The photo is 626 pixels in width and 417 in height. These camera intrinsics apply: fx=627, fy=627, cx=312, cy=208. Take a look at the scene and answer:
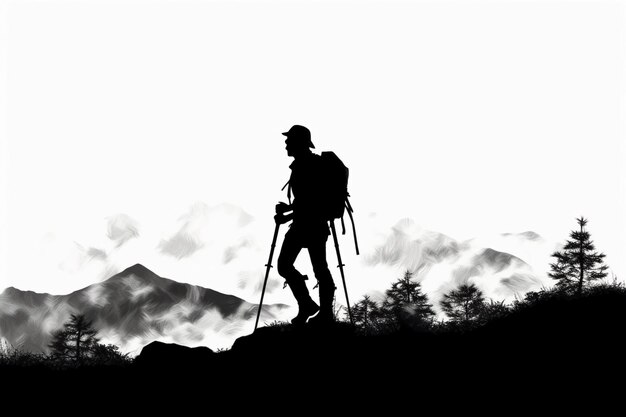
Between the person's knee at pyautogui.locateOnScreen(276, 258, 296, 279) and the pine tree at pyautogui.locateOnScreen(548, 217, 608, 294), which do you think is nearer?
the person's knee at pyautogui.locateOnScreen(276, 258, 296, 279)

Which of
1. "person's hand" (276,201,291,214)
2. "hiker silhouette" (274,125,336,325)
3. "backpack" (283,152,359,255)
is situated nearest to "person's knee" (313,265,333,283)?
"hiker silhouette" (274,125,336,325)

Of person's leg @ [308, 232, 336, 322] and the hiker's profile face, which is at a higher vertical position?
the hiker's profile face

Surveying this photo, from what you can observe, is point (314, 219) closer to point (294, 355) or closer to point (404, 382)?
point (294, 355)

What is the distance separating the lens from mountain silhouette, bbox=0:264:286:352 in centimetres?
18038

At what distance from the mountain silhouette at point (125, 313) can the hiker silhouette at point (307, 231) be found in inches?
6683

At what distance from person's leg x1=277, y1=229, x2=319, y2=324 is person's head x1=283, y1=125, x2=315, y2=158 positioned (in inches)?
62.2

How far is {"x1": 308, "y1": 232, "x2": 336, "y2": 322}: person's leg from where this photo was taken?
12312 mm

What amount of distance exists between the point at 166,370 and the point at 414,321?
5.13m

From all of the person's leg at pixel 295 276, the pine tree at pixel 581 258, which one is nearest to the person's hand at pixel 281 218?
the person's leg at pixel 295 276

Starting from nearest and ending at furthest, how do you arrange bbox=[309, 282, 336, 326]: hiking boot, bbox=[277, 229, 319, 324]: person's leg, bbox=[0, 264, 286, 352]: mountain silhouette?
bbox=[309, 282, 336, 326]: hiking boot, bbox=[277, 229, 319, 324]: person's leg, bbox=[0, 264, 286, 352]: mountain silhouette

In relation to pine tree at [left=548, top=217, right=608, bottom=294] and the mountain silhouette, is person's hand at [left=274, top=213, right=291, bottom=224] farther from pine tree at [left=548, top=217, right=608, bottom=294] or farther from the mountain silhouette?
the mountain silhouette

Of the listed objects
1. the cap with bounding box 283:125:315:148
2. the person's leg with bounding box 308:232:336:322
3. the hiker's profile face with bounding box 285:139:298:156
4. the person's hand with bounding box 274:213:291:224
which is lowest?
the person's leg with bounding box 308:232:336:322

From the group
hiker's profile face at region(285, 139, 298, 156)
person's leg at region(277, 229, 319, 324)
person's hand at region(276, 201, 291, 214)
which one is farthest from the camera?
person's hand at region(276, 201, 291, 214)

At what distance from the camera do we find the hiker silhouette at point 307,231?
40.4ft
